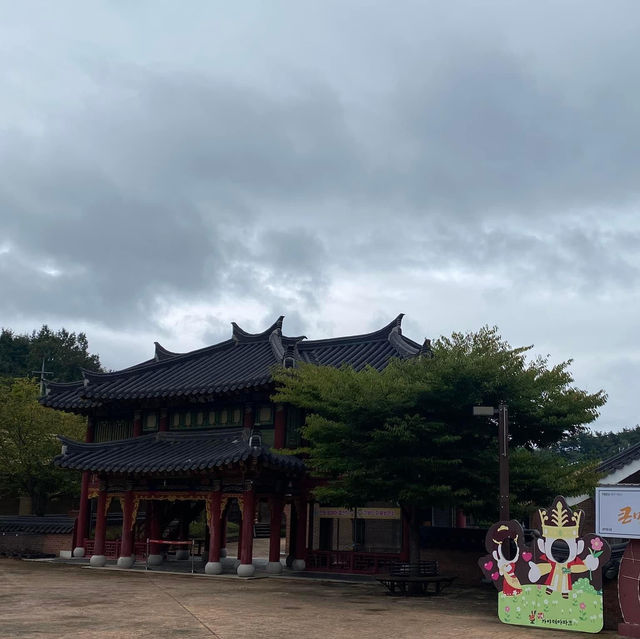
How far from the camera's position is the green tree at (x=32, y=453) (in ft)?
127

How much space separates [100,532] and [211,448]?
6067 mm

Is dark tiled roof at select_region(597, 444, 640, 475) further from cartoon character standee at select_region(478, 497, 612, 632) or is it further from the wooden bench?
cartoon character standee at select_region(478, 497, 612, 632)

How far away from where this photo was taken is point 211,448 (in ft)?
91.2

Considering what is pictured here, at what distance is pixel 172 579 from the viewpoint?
972 inches

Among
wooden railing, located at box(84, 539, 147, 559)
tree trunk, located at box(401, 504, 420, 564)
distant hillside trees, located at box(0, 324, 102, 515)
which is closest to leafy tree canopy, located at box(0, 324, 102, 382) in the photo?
distant hillside trees, located at box(0, 324, 102, 515)

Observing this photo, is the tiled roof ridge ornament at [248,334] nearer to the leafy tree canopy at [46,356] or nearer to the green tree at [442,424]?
the green tree at [442,424]

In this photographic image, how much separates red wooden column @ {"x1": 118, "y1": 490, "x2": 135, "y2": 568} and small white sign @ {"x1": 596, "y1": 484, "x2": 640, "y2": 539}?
19.1m

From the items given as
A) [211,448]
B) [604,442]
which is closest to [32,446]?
[211,448]

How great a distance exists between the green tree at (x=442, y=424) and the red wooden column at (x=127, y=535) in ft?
32.8

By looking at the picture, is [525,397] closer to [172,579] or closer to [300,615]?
[300,615]

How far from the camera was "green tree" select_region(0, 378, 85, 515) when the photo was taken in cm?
3875

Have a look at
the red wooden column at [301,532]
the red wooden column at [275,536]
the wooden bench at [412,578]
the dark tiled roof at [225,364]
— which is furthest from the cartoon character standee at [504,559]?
the dark tiled roof at [225,364]

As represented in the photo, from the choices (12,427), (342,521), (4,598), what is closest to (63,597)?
(4,598)

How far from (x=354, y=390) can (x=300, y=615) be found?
6.72 meters
